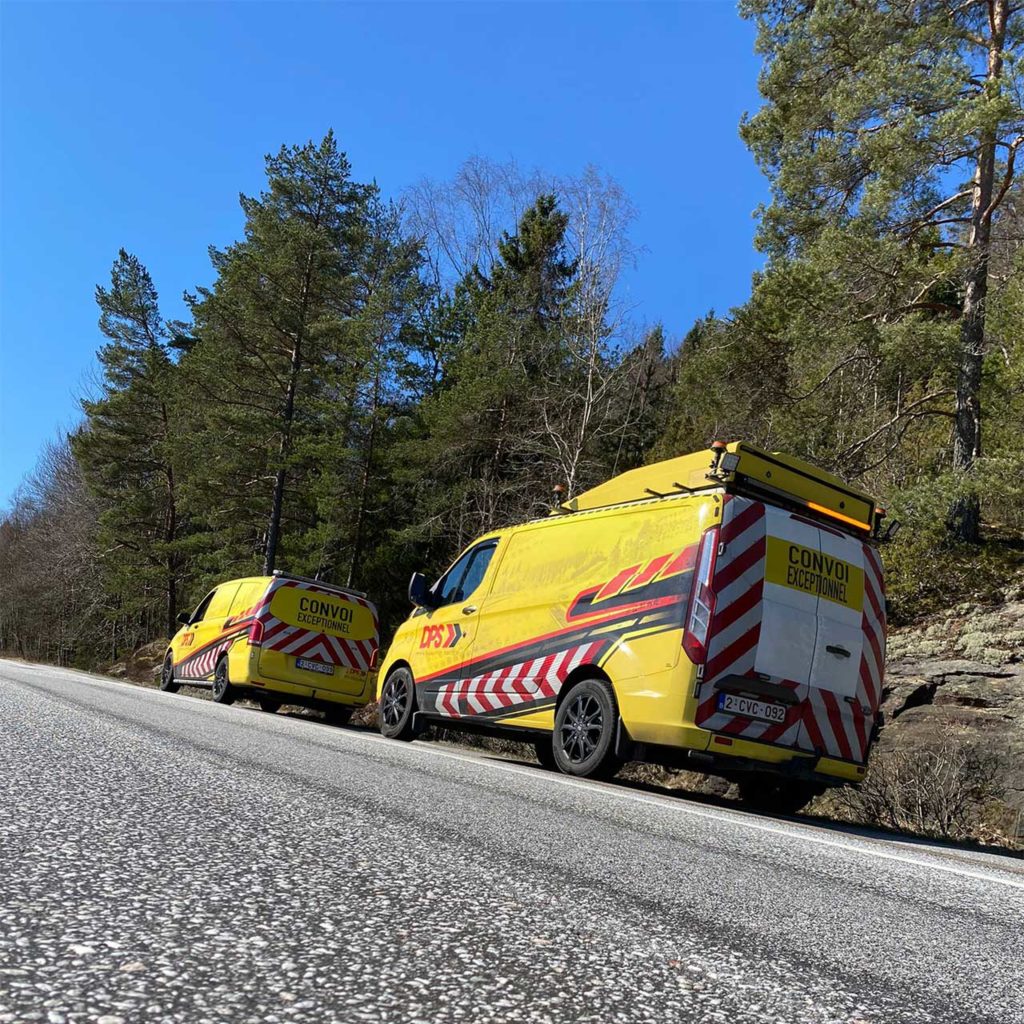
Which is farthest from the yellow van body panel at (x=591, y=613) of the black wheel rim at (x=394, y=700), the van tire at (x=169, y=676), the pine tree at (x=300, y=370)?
the pine tree at (x=300, y=370)

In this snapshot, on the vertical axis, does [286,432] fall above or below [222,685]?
above

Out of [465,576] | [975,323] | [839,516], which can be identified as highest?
[975,323]

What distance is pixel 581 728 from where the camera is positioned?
6.98m

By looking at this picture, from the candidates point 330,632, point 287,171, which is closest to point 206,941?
point 330,632

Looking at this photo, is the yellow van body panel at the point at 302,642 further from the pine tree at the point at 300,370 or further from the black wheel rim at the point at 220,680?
the pine tree at the point at 300,370

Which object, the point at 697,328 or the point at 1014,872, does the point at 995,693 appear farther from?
the point at 697,328

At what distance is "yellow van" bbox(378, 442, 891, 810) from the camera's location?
6250 millimetres

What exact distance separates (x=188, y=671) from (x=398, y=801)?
12.5 meters

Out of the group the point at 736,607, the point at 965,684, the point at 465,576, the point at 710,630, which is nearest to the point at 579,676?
the point at 710,630

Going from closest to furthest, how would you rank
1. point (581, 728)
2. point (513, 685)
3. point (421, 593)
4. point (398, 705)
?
point (581, 728) < point (513, 685) < point (421, 593) < point (398, 705)

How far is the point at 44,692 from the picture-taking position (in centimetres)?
870

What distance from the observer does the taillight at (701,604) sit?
616cm

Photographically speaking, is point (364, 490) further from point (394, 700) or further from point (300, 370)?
point (394, 700)

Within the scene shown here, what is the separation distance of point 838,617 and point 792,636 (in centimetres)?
55
